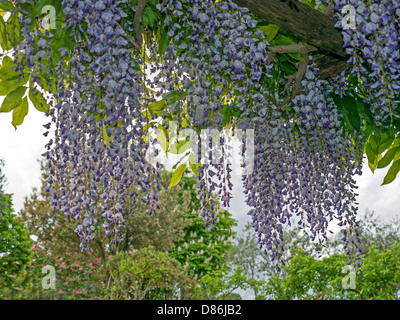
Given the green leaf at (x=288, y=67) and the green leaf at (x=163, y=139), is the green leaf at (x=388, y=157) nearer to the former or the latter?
the green leaf at (x=288, y=67)

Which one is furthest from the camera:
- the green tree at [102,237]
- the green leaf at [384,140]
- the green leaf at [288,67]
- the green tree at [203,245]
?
the green tree at [203,245]

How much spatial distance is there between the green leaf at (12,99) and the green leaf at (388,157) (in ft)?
7.53

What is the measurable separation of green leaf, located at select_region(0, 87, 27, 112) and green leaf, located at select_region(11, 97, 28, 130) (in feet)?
0.20

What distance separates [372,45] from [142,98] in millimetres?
1093

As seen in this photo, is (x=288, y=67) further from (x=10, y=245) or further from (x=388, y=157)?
(x=10, y=245)

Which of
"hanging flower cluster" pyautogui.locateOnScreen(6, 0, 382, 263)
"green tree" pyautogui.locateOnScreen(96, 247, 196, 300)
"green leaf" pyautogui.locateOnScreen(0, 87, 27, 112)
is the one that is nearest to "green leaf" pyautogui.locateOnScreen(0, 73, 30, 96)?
"green leaf" pyautogui.locateOnScreen(0, 87, 27, 112)

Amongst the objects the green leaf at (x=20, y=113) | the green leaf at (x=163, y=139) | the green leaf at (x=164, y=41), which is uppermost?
the green leaf at (x=164, y=41)

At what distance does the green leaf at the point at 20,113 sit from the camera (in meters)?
2.22

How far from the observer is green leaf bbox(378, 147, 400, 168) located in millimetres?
3002

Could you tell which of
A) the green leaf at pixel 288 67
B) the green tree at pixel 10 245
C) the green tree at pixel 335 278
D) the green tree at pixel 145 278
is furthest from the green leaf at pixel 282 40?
the green tree at pixel 10 245

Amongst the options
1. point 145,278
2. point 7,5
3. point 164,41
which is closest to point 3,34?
point 7,5

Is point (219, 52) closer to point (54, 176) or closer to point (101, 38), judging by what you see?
point (101, 38)

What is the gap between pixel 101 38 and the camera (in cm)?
169
